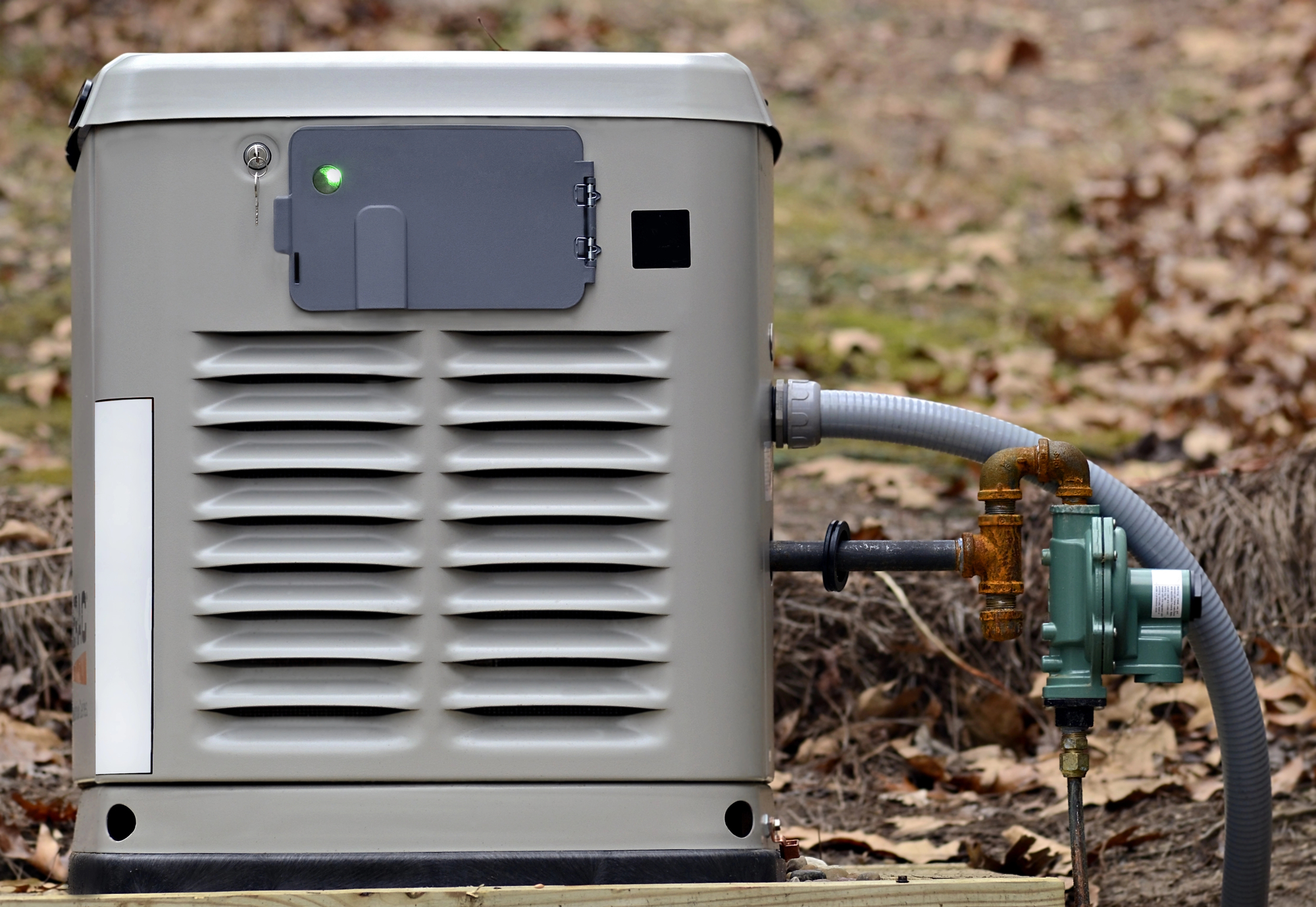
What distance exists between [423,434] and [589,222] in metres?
0.34

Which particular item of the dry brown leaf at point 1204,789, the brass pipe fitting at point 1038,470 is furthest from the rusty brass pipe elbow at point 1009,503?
the dry brown leaf at point 1204,789

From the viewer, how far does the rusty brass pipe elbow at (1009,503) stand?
6.21ft

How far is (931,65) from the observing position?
7699 mm

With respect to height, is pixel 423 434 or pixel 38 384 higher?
pixel 38 384

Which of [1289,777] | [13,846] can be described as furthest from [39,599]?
[1289,777]

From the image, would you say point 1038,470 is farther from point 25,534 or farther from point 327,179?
point 25,534

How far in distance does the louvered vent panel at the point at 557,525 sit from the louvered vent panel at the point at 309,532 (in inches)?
2.5

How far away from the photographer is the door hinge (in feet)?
6.18

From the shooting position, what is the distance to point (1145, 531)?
87.3 inches

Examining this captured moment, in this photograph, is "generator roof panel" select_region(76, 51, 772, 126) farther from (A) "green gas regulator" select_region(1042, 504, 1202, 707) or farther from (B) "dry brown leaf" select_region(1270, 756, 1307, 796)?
(B) "dry brown leaf" select_region(1270, 756, 1307, 796)

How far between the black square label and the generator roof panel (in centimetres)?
13

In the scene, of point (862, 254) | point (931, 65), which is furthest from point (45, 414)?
point (931, 65)

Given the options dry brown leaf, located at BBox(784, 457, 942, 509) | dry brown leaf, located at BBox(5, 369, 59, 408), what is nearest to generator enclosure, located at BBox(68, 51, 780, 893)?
dry brown leaf, located at BBox(784, 457, 942, 509)

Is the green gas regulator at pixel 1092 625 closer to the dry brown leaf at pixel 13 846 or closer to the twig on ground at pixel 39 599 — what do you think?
the dry brown leaf at pixel 13 846
